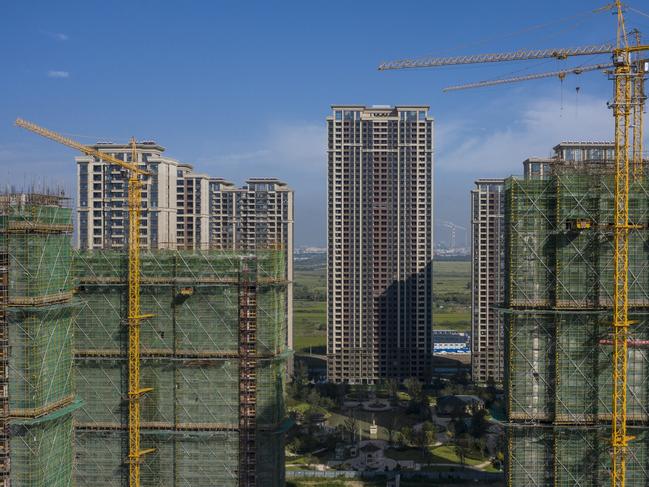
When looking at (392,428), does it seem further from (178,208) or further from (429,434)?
(178,208)

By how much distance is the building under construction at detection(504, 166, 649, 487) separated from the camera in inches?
1015

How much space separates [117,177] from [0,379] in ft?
89.2

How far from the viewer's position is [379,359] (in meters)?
64.4

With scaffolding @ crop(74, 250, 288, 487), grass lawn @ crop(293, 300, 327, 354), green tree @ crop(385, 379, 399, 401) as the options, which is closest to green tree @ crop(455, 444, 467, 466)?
green tree @ crop(385, 379, 399, 401)

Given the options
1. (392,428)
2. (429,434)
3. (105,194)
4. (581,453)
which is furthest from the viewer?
(392,428)

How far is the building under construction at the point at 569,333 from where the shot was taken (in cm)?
2578

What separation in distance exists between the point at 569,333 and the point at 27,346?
21.6 meters

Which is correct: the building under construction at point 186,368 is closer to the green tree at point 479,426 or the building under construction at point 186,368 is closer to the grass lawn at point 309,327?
the green tree at point 479,426

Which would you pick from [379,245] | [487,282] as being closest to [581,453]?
[379,245]

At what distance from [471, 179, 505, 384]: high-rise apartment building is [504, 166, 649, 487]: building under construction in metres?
39.1

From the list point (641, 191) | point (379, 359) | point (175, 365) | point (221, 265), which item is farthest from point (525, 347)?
point (379, 359)

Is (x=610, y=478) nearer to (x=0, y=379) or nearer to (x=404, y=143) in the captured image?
(x=0, y=379)

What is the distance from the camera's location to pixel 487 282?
219 feet

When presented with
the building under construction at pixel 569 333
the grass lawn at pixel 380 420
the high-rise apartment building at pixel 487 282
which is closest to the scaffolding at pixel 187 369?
the building under construction at pixel 569 333
